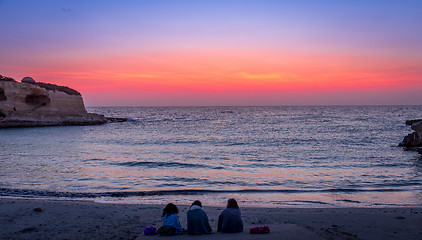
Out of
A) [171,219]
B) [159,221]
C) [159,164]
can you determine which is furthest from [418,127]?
[171,219]

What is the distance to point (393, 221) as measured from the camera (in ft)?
27.9

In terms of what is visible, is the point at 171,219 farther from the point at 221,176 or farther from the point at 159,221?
the point at 221,176

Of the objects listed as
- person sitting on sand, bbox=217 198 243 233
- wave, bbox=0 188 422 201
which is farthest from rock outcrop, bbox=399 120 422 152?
person sitting on sand, bbox=217 198 243 233

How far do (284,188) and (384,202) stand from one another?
151 inches

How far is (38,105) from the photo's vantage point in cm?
5744

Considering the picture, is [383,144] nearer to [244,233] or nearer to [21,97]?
[244,233]

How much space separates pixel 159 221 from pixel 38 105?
2255 inches

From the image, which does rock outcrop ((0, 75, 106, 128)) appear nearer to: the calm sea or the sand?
the calm sea

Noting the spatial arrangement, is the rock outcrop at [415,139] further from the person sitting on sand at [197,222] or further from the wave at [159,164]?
the person sitting on sand at [197,222]

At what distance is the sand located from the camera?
7391 millimetres

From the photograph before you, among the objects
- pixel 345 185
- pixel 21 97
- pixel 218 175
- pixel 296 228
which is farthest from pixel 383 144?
pixel 21 97

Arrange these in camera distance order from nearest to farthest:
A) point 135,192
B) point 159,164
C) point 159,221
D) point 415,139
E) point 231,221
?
point 231,221 → point 159,221 → point 135,192 → point 159,164 → point 415,139

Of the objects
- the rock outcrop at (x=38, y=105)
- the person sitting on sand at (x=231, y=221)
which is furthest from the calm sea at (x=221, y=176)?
the rock outcrop at (x=38, y=105)

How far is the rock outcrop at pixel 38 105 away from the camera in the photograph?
5150 centimetres
